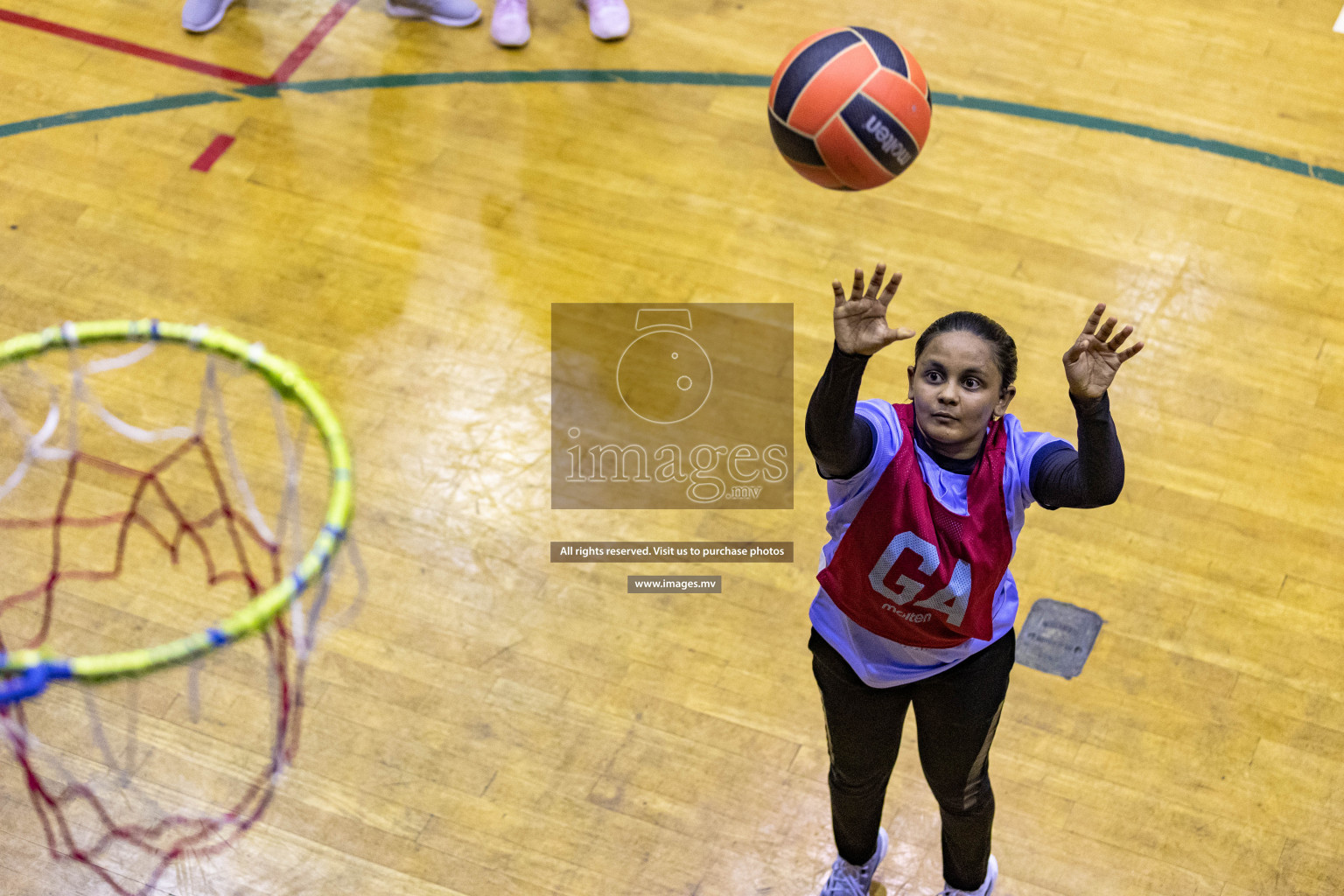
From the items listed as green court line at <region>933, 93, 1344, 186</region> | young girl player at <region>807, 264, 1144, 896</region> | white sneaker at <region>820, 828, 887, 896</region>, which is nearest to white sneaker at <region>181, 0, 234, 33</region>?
green court line at <region>933, 93, 1344, 186</region>

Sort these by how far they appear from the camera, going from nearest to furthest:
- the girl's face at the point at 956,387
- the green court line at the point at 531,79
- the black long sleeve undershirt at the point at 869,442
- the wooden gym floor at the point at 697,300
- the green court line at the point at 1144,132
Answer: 1. the black long sleeve undershirt at the point at 869,442
2. the girl's face at the point at 956,387
3. the wooden gym floor at the point at 697,300
4. the green court line at the point at 1144,132
5. the green court line at the point at 531,79

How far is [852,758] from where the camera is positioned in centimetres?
270

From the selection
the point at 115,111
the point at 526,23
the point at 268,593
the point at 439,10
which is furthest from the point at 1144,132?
the point at 115,111

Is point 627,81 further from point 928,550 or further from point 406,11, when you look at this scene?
point 928,550

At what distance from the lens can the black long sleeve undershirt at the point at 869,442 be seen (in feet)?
7.16

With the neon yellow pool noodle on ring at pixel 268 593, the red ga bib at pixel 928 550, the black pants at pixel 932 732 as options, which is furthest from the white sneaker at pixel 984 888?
the neon yellow pool noodle on ring at pixel 268 593

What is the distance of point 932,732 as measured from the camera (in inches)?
103

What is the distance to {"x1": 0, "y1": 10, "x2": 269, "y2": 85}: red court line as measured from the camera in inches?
203

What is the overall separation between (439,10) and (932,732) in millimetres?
4033

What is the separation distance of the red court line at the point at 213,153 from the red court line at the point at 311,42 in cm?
40

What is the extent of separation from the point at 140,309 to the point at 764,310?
2131mm

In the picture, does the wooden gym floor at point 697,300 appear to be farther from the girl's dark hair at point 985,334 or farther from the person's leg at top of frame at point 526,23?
the girl's dark hair at point 985,334

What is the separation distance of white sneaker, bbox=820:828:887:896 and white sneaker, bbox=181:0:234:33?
4288 mm

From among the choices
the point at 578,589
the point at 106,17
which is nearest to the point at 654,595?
the point at 578,589
